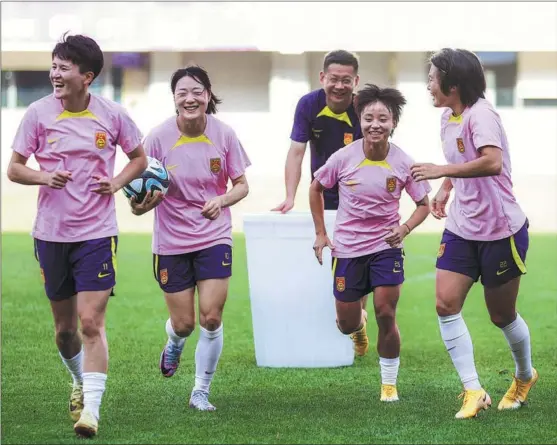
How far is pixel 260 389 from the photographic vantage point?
26.8 ft

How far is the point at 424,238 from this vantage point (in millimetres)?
20391

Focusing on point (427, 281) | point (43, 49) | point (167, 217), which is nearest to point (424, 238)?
point (427, 281)

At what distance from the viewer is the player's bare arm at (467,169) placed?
6574 millimetres

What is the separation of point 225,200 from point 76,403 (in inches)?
54.1

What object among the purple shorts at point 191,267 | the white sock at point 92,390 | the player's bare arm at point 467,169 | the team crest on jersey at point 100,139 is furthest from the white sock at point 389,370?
the team crest on jersey at point 100,139

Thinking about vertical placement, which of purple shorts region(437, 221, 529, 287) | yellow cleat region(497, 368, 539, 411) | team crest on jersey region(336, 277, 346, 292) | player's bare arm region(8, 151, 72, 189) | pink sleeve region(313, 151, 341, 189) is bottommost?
yellow cleat region(497, 368, 539, 411)

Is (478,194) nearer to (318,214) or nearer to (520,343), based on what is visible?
(520,343)

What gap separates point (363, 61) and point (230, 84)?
3.88m

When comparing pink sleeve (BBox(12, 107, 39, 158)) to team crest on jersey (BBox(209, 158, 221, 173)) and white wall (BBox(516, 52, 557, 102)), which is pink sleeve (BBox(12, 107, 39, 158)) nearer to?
team crest on jersey (BBox(209, 158, 221, 173))

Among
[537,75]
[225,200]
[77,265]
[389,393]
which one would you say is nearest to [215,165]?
[225,200]

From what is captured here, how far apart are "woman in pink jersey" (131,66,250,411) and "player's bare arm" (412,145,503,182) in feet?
3.88

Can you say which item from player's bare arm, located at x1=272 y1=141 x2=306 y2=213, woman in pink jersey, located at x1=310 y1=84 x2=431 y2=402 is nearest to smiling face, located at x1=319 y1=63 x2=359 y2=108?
player's bare arm, located at x1=272 y1=141 x2=306 y2=213

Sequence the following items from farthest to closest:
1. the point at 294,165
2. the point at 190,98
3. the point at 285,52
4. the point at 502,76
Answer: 1. the point at 502,76
2. the point at 285,52
3. the point at 294,165
4. the point at 190,98

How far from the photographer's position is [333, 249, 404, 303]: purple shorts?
7.57 meters
